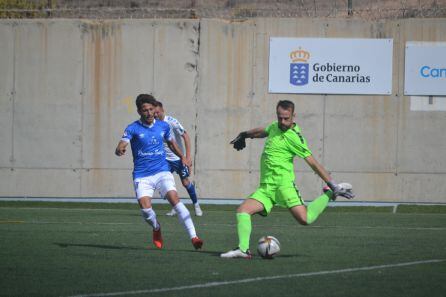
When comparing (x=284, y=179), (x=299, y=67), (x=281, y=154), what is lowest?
(x=284, y=179)

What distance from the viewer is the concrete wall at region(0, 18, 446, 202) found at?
23094mm

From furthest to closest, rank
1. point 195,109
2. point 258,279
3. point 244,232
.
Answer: point 195,109 < point 244,232 < point 258,279

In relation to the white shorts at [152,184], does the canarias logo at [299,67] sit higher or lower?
higher

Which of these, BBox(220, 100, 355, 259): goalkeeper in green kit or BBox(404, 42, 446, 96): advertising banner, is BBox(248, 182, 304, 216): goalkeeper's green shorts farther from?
BBox(404, 42, 446, 96): advertising banner

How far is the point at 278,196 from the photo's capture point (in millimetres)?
11344

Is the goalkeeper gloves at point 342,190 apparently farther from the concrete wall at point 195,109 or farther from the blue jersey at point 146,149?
the concrete wall at point 195,109

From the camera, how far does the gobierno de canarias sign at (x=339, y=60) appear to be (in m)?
23.1

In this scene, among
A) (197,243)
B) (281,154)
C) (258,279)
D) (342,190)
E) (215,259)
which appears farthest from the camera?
(197,243)

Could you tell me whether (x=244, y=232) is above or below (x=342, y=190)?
below

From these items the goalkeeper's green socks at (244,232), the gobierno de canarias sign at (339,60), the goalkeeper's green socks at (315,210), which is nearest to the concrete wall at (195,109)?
the gobierno de canarias sign at (339,60)

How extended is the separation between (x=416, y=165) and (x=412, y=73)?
86.6 inches

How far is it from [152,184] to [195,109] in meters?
11.0

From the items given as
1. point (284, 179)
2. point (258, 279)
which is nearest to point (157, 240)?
point (284, 179)

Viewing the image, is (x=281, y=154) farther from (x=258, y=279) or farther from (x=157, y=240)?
(x=258, y=279)
